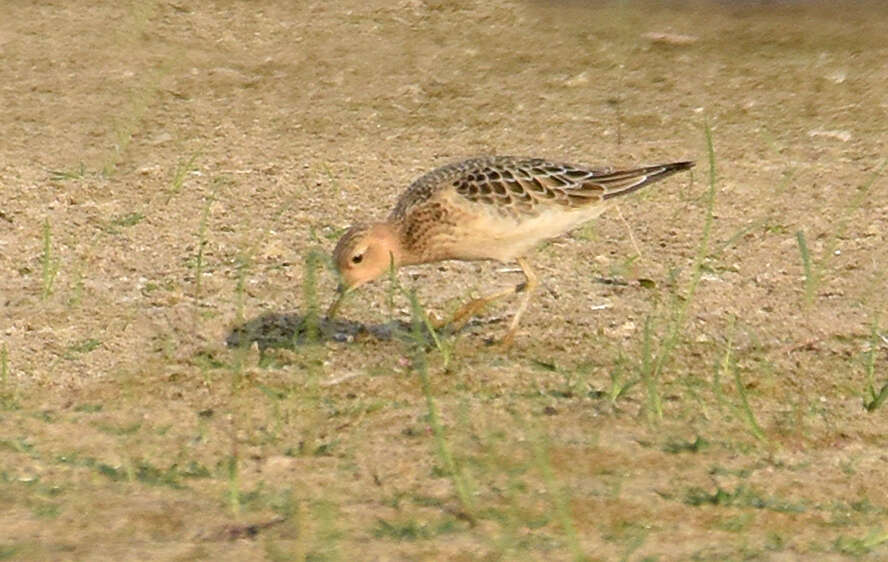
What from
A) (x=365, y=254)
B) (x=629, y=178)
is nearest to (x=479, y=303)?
(x=365, y=254)

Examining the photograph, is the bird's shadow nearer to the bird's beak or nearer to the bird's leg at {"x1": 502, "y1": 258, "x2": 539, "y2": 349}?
the bird's beak

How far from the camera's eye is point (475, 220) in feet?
21.6

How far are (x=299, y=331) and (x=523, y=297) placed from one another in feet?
3.16

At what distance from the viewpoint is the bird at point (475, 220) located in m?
6.56

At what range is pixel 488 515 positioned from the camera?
493 cm

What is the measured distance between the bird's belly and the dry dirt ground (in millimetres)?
347

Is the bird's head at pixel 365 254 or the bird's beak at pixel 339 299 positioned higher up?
the bird's head at pixel 365 254

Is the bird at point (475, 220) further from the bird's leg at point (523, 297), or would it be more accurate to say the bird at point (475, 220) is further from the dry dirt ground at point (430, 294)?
the dry dirt ground at point (430, 294)

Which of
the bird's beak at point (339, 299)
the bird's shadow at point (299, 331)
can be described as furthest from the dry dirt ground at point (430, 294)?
the bird's beak at point (339, 299)

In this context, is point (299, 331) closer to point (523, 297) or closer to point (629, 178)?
point (523, 297)

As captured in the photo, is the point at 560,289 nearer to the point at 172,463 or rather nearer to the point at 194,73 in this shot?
the point at 172,463

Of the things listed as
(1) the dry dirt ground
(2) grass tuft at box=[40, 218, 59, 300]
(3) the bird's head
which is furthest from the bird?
(2) grass tuft at box=[40, 218, 59, 300]

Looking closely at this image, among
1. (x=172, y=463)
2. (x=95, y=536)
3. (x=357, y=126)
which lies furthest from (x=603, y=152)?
(x=95, y=536)

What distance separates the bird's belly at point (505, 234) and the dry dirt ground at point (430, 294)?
0.35 meters
